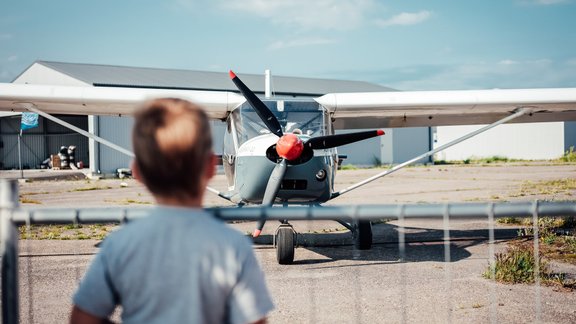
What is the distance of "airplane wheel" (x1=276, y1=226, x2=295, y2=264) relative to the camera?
236 inches

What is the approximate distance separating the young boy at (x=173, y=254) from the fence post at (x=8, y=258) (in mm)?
540

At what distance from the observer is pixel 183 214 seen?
125 cm

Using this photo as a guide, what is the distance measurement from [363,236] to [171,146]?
5.95 meters

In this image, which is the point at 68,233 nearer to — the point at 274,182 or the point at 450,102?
the point at 274,182

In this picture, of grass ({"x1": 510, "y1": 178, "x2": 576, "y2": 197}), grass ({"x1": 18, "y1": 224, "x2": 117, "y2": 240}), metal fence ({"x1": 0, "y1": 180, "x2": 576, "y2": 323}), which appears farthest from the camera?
grass ({"x1": 510, "y1": 178, "x2": 576, "y2": 197})

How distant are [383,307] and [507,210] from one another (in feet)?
8.56

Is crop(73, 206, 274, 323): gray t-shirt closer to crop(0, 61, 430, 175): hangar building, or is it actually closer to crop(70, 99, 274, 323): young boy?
crop(70, 99, 274, 323): young boy

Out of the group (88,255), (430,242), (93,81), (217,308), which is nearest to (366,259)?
(430,242)

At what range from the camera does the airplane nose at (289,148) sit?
5.68 meters

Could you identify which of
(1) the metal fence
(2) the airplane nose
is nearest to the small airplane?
(2) the airplane nose

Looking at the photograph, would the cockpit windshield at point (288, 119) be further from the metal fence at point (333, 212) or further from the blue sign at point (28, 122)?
the blue sign at point (28, 122)

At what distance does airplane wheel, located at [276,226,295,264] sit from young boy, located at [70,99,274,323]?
475 cm

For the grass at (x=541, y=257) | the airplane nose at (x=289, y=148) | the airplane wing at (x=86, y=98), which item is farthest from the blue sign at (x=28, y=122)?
the grass at (x=541, y=257)

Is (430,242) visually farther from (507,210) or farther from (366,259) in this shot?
(507,210)
